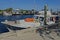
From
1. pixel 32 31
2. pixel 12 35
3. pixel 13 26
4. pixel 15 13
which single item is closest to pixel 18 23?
pixel 13 26

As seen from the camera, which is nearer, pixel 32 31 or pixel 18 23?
pixel 32 31

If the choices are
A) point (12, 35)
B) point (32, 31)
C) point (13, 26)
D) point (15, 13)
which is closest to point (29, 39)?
point (12, 35)

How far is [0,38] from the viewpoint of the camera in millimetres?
11680

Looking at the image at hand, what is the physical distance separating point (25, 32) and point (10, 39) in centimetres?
245

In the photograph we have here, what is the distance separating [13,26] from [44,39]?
15195mm

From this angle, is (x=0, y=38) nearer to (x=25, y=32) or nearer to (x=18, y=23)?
(x=25, y=32)

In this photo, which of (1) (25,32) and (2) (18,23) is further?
(2) (18,23)

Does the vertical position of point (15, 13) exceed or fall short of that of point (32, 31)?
it falls short

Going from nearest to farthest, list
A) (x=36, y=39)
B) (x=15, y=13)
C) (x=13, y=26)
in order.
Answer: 1. (x=36, y=39)
2. (x=13, y=26)
3. (x=15, y=13)

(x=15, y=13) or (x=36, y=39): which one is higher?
(x=36, y=39)

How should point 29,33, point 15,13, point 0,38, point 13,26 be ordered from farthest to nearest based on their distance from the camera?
point 15,13
point 13,26
point 29,33
point 0,38

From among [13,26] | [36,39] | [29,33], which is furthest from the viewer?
[13,26]

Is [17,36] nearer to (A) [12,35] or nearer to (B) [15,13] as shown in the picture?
(A) [12,35]

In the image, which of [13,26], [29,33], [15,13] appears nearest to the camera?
[29,33]
